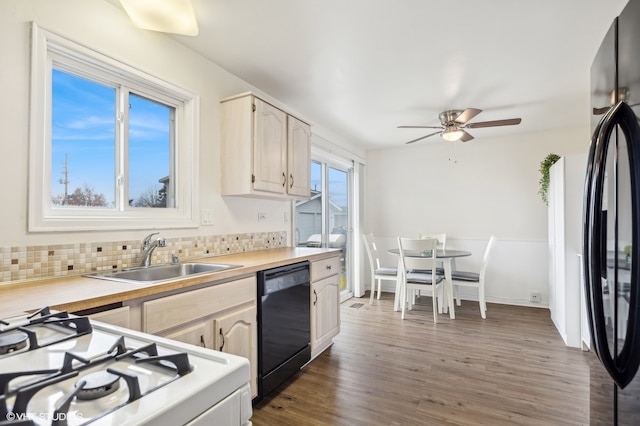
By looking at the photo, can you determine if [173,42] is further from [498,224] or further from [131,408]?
[498,224]

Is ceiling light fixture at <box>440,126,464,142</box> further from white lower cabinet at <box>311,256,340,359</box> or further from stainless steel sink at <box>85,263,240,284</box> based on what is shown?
stainless steel sink at <box>85,263,240,284</box>

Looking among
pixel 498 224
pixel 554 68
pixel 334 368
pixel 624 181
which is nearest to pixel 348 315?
pixel 334 368

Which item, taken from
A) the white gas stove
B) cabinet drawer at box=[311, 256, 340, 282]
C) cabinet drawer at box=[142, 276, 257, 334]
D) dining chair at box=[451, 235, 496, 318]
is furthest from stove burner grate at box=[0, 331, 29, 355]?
dining chair at box=[451, 235, 496, 318]

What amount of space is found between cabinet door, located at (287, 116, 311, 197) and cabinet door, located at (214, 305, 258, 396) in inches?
49.5

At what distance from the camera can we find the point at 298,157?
303 centimetres

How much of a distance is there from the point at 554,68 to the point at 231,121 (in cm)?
254

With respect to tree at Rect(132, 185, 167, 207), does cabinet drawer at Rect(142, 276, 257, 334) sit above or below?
below

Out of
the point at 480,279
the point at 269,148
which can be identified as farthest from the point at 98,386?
the point at 480,279

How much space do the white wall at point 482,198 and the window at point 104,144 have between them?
369 cm

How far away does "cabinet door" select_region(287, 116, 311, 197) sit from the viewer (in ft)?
9.51

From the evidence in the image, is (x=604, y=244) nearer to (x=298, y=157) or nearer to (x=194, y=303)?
(x=194, y=303)

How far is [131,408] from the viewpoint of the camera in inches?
19.7

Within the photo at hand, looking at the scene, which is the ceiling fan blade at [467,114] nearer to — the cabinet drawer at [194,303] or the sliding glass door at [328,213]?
the sliding glass door at [328,213]

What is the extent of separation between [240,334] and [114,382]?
1.38 meters
